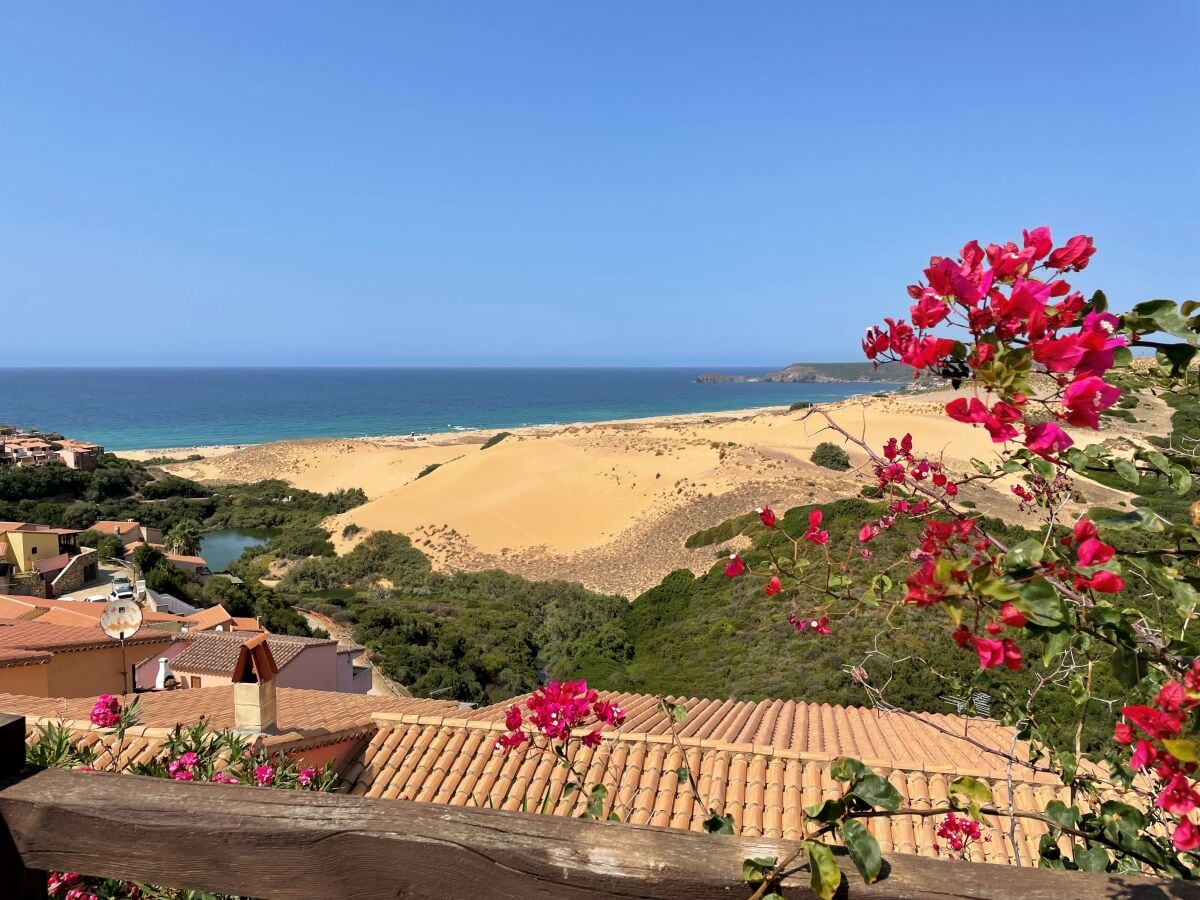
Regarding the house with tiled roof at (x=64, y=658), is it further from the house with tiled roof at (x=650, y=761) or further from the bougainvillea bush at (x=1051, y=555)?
the bougainvillea bush at (x=1051, y=555)

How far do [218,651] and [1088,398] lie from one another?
45.8ft

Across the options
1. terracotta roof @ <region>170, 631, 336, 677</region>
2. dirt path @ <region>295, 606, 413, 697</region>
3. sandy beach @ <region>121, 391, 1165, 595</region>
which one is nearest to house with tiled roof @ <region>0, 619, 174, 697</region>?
terracotta roof @ <region>170, 631, 336, 677</region>

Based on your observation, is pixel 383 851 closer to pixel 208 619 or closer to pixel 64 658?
pixel 64 658

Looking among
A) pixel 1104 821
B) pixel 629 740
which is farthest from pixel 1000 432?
pixel 629 740

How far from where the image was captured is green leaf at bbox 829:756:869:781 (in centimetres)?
124

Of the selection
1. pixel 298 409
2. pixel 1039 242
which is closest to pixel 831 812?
pixel 1039 242

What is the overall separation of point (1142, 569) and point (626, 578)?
26.4 m

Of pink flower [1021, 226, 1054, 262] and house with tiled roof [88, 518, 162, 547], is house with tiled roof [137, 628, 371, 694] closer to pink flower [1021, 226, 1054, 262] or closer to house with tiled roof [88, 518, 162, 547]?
pink flower [1021, 226, 1054, 262]

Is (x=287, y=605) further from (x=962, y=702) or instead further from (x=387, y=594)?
(x=962, y=702)

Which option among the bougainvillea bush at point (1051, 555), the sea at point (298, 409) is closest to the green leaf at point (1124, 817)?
the bougainvillea bush at point (1051, 555)

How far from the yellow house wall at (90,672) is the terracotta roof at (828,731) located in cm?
602

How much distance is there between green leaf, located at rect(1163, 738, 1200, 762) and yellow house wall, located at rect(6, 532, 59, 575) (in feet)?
86.1

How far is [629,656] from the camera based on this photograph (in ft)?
62.9

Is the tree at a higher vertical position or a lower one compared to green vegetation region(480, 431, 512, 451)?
lower
